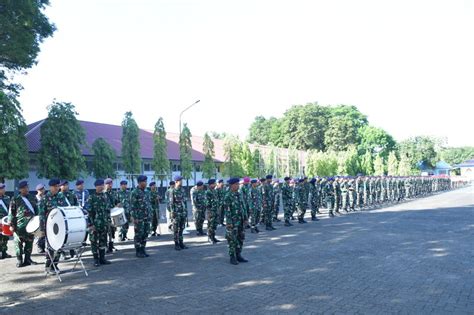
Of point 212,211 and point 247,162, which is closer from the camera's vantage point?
point 212,211

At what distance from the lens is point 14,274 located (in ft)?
28.2

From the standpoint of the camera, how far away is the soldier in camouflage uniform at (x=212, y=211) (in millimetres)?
12130

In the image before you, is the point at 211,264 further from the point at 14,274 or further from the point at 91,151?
the point at 91,151

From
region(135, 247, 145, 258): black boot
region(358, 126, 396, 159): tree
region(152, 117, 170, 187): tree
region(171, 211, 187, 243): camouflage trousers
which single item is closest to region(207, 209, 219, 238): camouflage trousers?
region(171, 211, 187, 243): camouflage trousers

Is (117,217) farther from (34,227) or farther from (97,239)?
(34,227)

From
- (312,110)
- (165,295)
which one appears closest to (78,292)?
(165,295)

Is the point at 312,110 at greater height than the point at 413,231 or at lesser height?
greater

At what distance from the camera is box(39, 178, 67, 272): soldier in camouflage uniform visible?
26.8ft

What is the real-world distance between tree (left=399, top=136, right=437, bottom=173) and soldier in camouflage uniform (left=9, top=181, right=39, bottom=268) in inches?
3318

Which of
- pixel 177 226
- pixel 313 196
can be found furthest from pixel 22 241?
pixel 313 196

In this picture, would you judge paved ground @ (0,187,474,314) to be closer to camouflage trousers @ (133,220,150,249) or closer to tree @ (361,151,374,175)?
camouflage trousers @ (133,220,150,249)

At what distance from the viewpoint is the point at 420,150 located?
3420 inches

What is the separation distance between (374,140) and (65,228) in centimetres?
7316

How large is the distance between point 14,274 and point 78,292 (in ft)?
9.13
